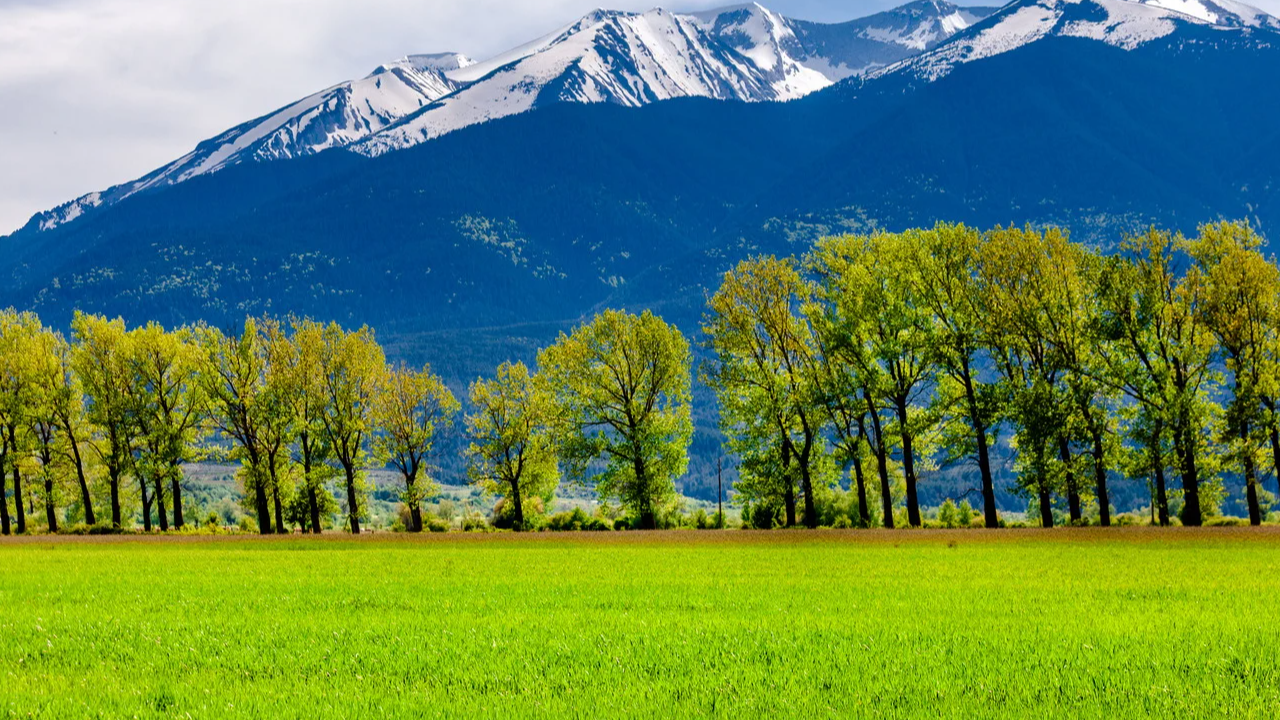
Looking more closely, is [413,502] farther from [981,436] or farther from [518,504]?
[981,436]

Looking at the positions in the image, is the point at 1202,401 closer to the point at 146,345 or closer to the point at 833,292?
the point at 833,292

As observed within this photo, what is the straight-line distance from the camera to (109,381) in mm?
71062

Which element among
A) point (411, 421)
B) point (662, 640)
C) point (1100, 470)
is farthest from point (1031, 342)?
point (411, 421)

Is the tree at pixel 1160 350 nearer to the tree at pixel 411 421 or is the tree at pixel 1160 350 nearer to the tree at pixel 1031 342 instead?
the tree at pixel 1031 342

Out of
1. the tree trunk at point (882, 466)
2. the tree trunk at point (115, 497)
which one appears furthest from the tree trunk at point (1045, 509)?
the tree trunk at point (115, 497)

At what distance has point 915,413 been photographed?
182 ft

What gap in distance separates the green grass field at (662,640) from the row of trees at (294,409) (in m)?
34.6

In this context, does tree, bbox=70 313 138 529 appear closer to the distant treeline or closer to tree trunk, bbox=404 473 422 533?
the distant treeline

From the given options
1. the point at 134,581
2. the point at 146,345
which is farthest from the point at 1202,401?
the point at 146,345

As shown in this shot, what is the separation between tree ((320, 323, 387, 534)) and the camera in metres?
69.9

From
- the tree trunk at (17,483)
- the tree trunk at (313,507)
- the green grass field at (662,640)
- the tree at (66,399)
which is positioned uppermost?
the tree at (66,399)

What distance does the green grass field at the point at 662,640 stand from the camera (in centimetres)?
1288

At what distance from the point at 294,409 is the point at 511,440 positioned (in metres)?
15.5

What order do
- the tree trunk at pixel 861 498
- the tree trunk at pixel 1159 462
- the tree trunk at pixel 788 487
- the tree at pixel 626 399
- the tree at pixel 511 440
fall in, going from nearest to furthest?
the tree trunk at pixel 1159 462, the tree trunk at pixel 861 498, the tree trunk at pixel 788 487, the tree at pixel 626 399, the tree at pixel 511 440
